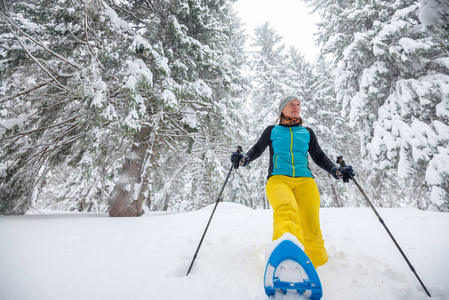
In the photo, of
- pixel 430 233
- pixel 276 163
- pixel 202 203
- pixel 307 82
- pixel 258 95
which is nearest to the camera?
pixel 276 163

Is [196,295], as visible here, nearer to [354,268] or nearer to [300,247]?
[300,247]

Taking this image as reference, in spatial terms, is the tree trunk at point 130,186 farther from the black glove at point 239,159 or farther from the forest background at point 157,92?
the black glove at point 239,159

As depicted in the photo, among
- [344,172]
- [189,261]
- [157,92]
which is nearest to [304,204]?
[344,172]

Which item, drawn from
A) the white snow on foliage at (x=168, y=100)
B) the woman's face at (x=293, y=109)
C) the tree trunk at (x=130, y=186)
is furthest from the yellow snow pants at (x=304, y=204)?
the tree trunk at (x=130, y=186)

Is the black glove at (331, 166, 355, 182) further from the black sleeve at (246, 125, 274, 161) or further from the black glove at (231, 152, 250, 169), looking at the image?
the black glove at (231, 152, 250, 169)

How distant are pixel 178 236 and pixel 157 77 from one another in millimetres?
3977

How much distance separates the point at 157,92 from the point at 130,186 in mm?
2663

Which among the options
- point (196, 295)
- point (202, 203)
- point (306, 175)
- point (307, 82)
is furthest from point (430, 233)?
point (307, 82)

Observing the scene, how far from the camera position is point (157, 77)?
4828 mm

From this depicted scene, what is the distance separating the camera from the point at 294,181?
225 cm

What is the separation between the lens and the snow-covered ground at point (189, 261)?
5.67ft

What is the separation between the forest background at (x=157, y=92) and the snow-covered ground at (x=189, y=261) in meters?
2.22

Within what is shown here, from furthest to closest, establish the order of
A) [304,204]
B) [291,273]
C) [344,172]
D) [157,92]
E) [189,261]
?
[157,92] < [344,172] < [189,261] < [304,204] < [291,273]

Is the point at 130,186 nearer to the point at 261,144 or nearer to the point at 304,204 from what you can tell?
the point at 261,144
